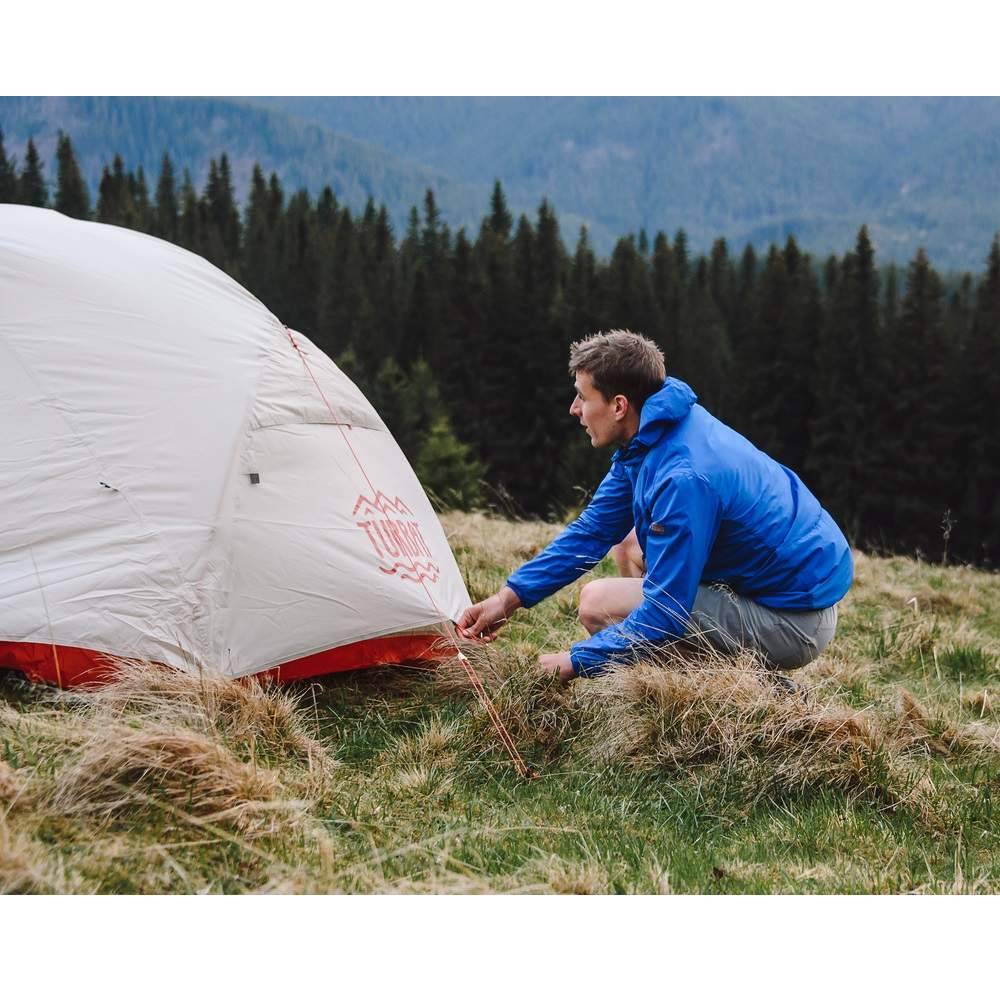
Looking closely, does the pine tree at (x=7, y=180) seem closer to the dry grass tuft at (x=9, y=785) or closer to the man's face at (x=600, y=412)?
the man's face at (x=600, y=412)

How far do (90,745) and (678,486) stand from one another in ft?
7.88

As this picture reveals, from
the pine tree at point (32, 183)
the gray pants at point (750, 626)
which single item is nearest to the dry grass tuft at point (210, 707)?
the gray pants at point (750, 626)

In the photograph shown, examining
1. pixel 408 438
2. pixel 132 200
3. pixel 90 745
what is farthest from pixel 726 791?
pixel 132 200

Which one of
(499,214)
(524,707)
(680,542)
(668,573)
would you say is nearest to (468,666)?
(524,707)

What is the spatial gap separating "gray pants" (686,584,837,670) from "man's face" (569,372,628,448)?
80cm

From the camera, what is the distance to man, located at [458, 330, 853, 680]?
432cm

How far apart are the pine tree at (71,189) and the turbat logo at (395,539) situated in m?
96.3

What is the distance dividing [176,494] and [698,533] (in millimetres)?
2388

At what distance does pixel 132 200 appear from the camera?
96.2 metres

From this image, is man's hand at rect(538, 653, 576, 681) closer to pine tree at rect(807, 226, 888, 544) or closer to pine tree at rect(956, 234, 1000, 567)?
pine tree at rect(956, 234, 1000, 567)

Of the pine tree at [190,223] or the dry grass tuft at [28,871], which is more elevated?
the dry grass tuft at [28,871]

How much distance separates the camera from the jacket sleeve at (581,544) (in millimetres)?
4855

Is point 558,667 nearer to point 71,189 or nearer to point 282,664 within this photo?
point 282,664

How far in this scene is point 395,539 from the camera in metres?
5.35
